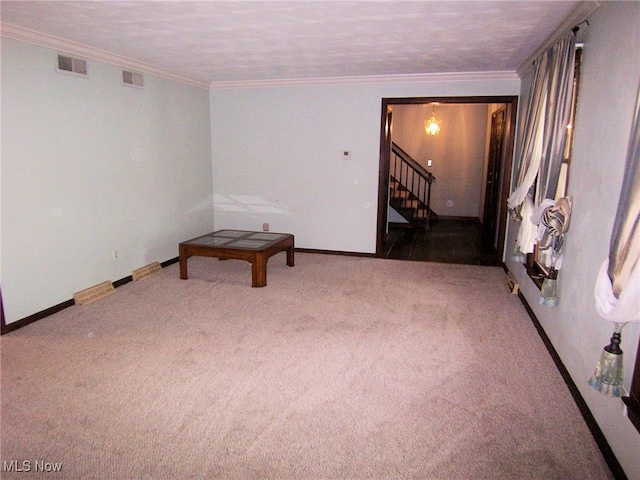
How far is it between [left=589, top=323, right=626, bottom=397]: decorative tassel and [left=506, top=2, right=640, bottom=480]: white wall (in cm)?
7

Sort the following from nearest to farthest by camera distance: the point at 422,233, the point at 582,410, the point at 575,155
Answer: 1. the point at 582,410
2. the point at 575,155
3. the point at 422,233

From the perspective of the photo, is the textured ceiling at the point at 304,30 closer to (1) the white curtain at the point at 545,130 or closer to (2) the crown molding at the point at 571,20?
(2) the crown molding at the point at 571,20

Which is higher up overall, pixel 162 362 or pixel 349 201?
pixel 349 201

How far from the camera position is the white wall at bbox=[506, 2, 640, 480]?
2.06 m

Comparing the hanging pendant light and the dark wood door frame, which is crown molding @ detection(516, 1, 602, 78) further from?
the hanging pendant light

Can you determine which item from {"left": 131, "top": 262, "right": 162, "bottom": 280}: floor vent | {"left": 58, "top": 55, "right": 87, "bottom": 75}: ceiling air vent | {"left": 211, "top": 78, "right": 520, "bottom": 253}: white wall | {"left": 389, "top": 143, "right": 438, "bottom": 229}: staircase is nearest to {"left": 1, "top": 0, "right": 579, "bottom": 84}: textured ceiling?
{"left": 58, "top": 55, "right": 87, "bottom": 75}: ceiling air vent

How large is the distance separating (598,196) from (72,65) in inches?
168

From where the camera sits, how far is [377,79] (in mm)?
5539

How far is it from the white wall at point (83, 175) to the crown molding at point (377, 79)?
69cm

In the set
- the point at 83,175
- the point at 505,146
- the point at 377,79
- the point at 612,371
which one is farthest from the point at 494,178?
the point at 83,175

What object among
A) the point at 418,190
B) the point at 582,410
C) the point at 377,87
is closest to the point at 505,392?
the point at 582,410

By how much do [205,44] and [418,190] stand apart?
5.72 metres

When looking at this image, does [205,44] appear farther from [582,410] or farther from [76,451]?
[582,410]

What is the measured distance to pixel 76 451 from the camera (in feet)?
7.03
